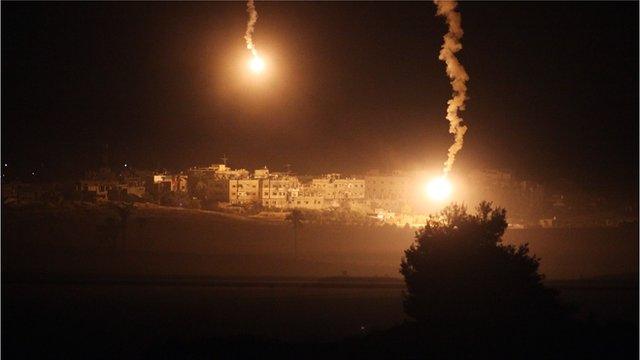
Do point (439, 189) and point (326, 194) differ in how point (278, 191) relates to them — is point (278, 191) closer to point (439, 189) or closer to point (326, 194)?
point (326, 194)

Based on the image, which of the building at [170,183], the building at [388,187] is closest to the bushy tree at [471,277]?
the building at [388,187]

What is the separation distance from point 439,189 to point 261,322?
66.7 ft

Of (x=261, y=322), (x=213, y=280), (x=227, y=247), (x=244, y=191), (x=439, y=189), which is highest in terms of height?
(x=439, y=189)

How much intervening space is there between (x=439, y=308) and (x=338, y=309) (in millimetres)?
3171

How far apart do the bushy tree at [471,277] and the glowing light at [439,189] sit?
19.0m

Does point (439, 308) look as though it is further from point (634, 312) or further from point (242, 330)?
point (634, 312)

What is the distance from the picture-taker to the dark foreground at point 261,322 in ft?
27.7

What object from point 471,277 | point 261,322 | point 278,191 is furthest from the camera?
point 278,191

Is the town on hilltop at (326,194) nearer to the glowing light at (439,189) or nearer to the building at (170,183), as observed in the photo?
the building at (170,183)

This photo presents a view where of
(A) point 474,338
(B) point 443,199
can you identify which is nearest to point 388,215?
(B) point 443,199

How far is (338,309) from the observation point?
1259 cm

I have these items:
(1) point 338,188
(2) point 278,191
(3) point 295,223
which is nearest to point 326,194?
(1) point 338,188

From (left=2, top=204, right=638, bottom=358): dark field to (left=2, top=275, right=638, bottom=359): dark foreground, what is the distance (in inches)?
1.6

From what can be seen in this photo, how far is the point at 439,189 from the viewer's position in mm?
30672
